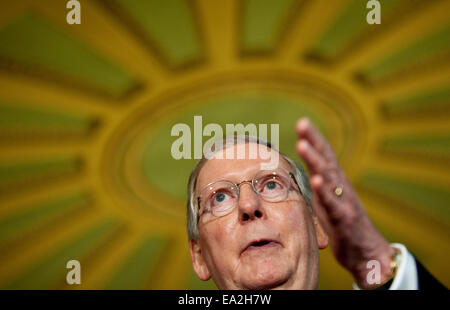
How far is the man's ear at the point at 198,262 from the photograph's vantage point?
177cm

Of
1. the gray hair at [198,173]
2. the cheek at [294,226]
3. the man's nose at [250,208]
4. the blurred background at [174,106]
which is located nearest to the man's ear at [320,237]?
the gray hair at [198,173]

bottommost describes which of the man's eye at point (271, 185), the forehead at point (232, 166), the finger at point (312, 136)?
the man's eye at point (271, 185)

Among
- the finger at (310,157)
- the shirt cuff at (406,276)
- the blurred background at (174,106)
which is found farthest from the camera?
the blurred background at (174,106)

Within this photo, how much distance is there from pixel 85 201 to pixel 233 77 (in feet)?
7.23

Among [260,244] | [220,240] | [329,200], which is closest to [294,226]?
[260,244]

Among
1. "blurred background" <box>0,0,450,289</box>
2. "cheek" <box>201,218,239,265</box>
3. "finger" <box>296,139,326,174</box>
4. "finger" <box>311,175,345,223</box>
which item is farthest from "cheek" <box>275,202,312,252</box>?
"blurred background" <box>0,0,450,289</box>

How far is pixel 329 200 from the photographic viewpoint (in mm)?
1211

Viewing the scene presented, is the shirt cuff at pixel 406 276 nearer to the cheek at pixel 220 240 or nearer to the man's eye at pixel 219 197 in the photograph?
the cheek at pixel 220 240

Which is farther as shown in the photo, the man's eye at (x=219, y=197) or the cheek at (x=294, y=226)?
the man's eye at (x=219, y=197)

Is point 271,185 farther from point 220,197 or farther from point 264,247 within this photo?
point 264,247

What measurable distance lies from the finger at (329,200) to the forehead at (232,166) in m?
0.52

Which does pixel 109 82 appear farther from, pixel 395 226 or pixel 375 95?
pixel 395 226

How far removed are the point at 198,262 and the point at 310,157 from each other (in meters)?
0.82
